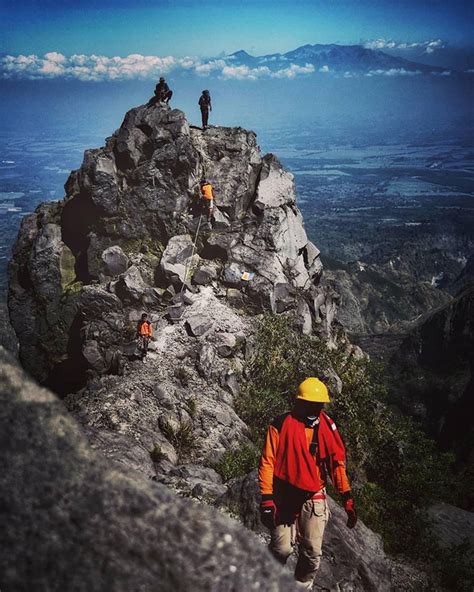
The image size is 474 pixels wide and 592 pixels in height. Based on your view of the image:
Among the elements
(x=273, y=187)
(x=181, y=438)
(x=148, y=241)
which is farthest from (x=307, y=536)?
(x=273, y=187)

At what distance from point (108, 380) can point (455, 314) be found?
9594cm

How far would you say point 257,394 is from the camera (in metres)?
20.6

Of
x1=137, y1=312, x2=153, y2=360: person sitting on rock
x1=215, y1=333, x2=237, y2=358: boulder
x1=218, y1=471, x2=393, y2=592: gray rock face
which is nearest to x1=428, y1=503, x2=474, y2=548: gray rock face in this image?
x1=218, y1=471, x2=393, y2=592: gray rock face

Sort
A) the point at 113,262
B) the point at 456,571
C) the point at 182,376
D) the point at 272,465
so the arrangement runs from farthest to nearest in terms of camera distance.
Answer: the point at 113,262, the point at 182,376, the point at 456,571, the point at 272,465

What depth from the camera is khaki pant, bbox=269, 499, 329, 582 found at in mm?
7598

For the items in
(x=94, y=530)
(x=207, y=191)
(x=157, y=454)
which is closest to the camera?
(x=94, y=530)

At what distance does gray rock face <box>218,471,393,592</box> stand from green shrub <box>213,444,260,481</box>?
394 centimetres

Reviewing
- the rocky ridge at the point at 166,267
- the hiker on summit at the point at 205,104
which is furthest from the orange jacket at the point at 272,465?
the hiker on summit at the point at 205,104

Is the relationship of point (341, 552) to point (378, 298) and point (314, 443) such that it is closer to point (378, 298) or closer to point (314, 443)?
point (314, 443)

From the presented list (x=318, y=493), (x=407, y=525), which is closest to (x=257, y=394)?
(x=407, y=525)

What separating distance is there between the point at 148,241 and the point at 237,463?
18.0 meters

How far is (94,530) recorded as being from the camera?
3807mm

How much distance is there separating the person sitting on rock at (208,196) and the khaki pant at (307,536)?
23.0 m

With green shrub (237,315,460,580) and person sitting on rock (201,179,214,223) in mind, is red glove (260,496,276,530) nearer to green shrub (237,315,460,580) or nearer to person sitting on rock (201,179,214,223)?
green shrub (237,315,460,580)
